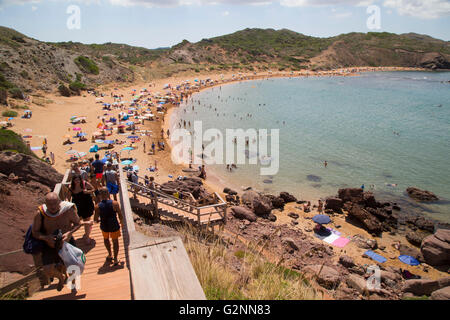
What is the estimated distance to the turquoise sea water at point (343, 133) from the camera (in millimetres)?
25328

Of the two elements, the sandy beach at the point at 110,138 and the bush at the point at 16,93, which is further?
the bush at the point at 16,93

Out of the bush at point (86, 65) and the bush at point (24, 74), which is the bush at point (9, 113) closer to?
the bush at point (24, 74)

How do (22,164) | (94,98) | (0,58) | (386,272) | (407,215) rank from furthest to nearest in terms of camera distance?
(94,98) < (0,58) < (407,215) < (386,272) < (22,164)

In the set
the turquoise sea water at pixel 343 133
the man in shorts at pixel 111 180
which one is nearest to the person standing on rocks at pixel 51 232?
the man in shorts at pixel 111 180

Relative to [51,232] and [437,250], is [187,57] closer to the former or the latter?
[437,250]

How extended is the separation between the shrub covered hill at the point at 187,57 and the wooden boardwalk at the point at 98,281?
42.8m

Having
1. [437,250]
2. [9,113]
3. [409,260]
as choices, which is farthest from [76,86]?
[437,250]

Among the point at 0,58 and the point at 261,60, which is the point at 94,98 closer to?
the point at 0,58

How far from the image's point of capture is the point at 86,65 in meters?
63.9

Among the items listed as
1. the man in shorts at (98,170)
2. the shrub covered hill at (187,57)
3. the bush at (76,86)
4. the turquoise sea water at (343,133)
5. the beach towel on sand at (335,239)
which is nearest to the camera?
the man in shorts at (98,170)

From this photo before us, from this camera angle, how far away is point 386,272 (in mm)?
13773

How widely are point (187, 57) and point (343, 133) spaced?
80230 mm

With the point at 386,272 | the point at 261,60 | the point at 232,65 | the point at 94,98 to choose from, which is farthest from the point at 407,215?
the point at 261,60
